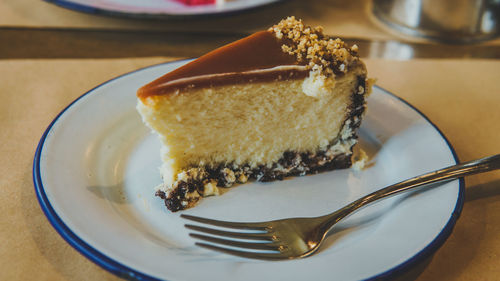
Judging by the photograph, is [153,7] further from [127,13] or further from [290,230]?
[290,230]

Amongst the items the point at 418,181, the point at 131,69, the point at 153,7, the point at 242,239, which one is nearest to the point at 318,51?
the point at 418,181

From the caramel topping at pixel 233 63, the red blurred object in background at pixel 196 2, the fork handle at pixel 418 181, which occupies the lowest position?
the fork handle at pixel 418 181

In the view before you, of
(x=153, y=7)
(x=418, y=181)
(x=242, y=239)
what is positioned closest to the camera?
(x=242, y=239)

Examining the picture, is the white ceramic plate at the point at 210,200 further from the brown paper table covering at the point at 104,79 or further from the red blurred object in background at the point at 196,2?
the red blurred object in background at the point at 196,2

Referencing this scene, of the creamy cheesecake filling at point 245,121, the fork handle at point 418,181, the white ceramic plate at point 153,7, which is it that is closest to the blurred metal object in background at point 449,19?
the white ceramic plate at point 153,7

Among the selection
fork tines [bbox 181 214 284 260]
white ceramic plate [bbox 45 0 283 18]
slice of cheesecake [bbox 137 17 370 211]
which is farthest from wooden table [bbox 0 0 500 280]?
slice of cheesecake [bbox 137 17 370 211]

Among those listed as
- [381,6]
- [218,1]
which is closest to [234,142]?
[218,1]

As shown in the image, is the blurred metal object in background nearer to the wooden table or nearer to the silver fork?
the wooden table
